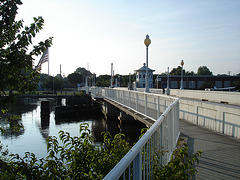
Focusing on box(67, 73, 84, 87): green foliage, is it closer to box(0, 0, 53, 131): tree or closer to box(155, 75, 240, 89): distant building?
box(155, 75, 240, 89): distant building

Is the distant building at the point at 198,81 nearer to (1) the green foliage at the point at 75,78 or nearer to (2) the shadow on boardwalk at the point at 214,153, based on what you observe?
(2) the shadow on boardwalk at the point at 214,153

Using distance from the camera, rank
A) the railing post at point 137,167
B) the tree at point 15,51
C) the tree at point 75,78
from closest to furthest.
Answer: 1. the railing post at point 137,167
2. the tree at point 15,51
3. the tree at point 75,78

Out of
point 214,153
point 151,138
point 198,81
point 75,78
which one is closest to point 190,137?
point 214,153

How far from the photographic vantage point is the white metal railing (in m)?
2.24

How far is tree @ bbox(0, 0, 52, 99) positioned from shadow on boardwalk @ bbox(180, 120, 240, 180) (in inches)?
170

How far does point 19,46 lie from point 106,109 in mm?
31771

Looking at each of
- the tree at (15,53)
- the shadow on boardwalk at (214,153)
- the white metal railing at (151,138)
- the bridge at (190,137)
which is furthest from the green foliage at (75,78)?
the tree at (15,53)

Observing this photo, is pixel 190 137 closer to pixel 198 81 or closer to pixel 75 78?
pixel 198 81

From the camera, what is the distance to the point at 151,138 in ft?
11.4

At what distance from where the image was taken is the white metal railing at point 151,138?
7.34ft

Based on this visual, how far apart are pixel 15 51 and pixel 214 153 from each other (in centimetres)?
596

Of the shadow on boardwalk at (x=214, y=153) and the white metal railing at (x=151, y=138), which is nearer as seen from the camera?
the white metal railing at (x=151, y=138)

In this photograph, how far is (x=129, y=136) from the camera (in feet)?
78.3

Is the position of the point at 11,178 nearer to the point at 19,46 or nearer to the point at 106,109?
the point at 19,46
